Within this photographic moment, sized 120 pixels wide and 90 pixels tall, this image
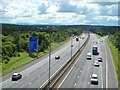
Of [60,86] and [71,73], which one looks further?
[71,73]

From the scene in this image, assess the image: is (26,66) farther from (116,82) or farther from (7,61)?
(116,82)

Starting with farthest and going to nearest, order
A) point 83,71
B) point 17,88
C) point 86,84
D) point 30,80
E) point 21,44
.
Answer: point 21,44
point 83,71
point 30,80
point 86,84
point 17,88

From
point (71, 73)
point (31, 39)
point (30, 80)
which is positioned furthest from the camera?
point (71, 73)

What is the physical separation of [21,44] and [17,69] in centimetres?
3784

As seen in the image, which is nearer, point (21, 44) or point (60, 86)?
point (60, 86)

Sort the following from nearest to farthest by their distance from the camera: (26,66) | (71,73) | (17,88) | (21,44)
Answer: (17,88), (71,73), (26,66), (21,44)

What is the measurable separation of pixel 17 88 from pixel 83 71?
22415 millimetres

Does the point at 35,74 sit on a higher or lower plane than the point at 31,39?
lower

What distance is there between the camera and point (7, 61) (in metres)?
77.3

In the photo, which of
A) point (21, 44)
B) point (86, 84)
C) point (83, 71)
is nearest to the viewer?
point (86, 84)

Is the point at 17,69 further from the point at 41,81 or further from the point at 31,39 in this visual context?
the point at 31,39

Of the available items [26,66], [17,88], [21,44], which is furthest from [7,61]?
[17,88]

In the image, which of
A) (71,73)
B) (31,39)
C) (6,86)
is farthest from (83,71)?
(31,39)

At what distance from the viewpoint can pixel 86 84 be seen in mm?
48656
